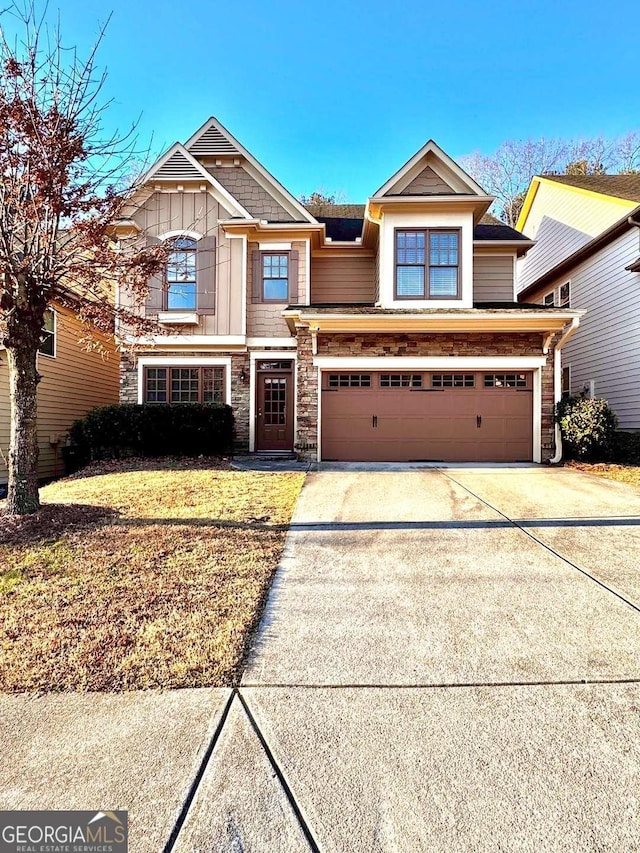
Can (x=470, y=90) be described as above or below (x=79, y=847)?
above

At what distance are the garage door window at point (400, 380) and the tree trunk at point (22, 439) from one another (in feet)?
23.6

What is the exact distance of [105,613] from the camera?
329 centimetres

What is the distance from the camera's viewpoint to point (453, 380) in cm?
1101

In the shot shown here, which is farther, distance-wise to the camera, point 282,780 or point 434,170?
point 434,170

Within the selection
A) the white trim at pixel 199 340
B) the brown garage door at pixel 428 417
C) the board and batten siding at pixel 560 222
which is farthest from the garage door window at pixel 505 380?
the white trim at pixel 199 340

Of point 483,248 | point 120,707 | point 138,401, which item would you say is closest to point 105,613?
point 120,707

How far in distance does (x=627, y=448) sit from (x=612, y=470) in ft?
5.43

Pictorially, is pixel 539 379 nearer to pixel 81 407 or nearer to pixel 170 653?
pixel 170 653

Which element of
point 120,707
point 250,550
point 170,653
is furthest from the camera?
point 250,550

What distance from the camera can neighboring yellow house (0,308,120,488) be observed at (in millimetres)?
10812

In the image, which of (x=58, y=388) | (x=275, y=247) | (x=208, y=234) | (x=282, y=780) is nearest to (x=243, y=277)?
(x=275, y=247)

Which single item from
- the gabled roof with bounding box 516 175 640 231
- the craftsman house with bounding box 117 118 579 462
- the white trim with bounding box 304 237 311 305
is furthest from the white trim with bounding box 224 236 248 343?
the gabled roof with bounding box 516 175 640 231

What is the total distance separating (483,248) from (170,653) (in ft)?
44.7

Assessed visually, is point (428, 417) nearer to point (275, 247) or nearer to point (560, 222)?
point (275, 247)
